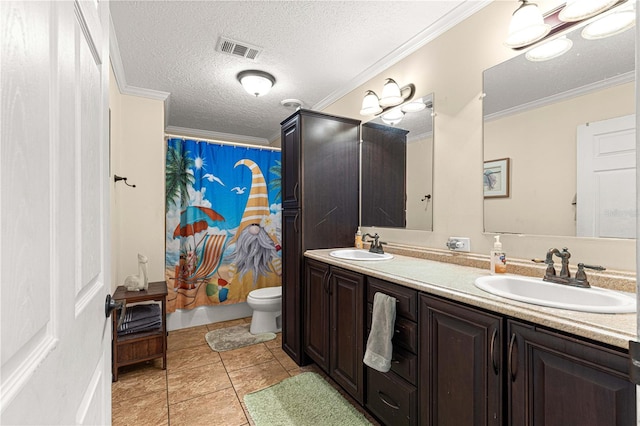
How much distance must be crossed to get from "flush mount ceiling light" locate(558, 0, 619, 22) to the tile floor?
2.28 metres

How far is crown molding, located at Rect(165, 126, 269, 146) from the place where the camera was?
159 inches

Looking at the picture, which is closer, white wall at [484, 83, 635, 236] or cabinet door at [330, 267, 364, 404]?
white wall at [484, 83, 635, 236]

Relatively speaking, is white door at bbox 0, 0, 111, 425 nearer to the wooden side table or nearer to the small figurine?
the wooden side table

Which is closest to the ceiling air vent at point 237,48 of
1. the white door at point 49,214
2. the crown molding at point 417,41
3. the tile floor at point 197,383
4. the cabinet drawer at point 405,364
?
the crown molding at point 417,41

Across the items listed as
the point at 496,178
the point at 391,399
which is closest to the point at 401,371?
the point at 391,399

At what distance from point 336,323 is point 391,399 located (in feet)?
1.76

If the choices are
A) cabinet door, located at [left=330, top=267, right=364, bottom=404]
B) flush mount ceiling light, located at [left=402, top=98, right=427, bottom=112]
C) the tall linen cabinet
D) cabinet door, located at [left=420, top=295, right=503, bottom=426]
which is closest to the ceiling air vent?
→ the tall linen cabinet

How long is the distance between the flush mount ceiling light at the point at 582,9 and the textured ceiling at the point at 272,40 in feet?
1.68

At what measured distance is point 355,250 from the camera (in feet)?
7.87

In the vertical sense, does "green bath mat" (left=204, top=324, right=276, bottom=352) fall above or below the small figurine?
below

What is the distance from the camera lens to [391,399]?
1.47 metres

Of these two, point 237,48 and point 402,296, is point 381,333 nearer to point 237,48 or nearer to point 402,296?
point 402,296

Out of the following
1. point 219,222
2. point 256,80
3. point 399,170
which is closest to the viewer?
point 399,170

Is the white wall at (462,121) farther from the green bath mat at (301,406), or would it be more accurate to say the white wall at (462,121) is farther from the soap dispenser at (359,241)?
the green bath mat at (301,406)
